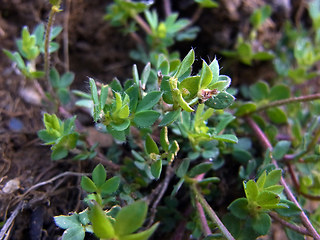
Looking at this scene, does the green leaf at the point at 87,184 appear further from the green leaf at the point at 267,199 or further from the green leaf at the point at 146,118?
the green leaf at the point at 267,199

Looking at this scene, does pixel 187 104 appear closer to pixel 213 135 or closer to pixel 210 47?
pixel 213 135

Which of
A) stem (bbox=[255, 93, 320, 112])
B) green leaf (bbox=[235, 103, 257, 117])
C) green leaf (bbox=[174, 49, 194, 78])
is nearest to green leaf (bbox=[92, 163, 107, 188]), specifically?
green leaf (bbox=[174, 49, 194, 78])

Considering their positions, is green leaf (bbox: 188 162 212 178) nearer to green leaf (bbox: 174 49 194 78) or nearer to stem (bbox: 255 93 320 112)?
green leaf (bbox: 174 49 194 78)

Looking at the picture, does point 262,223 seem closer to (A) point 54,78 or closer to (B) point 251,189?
(B) point 251,189

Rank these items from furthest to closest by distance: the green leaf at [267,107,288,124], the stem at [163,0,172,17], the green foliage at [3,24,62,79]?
the stem at [163,0,172,17] → the green leaf at [267,107,288,124] → the green foliage at [3,24,62,79]

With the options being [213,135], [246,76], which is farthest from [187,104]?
[246,76]

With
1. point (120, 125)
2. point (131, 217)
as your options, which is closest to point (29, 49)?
point (120, 125)
